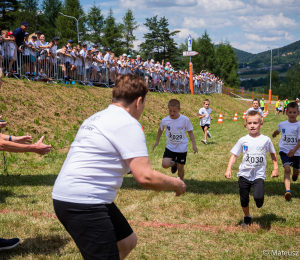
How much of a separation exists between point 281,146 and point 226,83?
76.6 metres

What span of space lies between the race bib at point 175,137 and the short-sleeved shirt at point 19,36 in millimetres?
8759

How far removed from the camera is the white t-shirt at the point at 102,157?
2186mm

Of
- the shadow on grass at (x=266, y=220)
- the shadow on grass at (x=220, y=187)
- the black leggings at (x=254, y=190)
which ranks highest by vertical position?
the black leggings at (x=254, y=190)

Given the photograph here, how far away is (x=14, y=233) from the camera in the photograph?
15.4ft

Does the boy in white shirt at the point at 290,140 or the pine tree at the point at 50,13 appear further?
the pine tree at the point at 50,13

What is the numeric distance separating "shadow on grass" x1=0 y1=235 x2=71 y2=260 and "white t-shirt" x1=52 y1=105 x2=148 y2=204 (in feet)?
7.51

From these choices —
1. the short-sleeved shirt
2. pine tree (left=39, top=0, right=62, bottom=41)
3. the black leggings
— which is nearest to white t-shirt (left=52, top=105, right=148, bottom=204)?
the black leggings

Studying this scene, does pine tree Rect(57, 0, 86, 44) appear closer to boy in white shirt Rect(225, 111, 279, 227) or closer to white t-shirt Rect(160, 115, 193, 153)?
white t-shirt Rect(160, 115, 193, 153)

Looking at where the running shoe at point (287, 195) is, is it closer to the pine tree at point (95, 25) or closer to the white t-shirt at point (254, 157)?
the white t-shirt at point (254, 157)

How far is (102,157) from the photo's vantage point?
2.25m

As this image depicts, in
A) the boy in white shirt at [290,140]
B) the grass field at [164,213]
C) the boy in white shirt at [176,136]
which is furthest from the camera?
the boy in white shirt at [176,136]

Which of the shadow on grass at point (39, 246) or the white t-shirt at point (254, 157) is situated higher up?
the white t-shirt at point (254, 157)

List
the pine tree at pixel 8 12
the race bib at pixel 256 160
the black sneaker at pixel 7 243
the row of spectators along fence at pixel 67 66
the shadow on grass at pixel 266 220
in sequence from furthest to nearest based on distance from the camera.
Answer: the pine tree at pixel 8 12 < the row of spectators along fence at pixel 67 66 < the shadow on grass at pixel 266 220 < the race bib at pixel 256 160 < the black sneaker at pixel 7 243

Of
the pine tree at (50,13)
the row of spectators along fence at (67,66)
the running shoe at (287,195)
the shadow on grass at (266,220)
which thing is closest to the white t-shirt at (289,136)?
the running shoe at (287,195)
